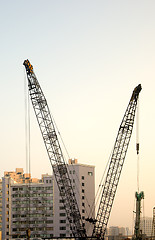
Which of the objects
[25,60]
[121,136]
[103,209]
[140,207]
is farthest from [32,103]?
[140,207]

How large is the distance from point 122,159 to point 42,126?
27.4 meters

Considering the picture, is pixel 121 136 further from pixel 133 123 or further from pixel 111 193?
pixel 111 193

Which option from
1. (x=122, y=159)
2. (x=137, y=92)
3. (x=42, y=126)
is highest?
(x=137, y=92)

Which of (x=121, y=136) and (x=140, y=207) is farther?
(x=140, y=207)

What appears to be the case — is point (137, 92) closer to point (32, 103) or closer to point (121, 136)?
point (121, 136)

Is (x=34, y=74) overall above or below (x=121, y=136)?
above

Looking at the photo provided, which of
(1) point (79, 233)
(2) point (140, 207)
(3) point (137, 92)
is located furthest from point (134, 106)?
(1) point (79, 233)

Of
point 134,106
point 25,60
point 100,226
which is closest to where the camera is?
point 25,60

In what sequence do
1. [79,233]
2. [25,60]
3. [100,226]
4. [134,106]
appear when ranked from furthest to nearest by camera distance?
[79,233]
[100,226]
[134,106]
[25,60]

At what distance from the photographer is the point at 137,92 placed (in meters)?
142

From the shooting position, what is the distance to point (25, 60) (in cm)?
13575

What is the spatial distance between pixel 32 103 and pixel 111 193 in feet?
128

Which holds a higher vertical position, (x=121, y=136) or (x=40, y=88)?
(x=40, y=88)

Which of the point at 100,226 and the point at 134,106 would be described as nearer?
the point at 134,106
